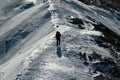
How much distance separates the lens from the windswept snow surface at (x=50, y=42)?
2667 cm

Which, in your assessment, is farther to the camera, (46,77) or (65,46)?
(65,46)

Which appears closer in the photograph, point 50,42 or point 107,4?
point 50,42

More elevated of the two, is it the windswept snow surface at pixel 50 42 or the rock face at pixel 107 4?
the rock face at pixel 107 4

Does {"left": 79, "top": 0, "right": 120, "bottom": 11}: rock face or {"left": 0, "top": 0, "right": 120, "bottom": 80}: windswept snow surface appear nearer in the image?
{"left": 0, "top": 0, "right": 120, "bottom": 80}: windswept snow surface

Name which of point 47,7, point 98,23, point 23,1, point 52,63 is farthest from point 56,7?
point 52,63

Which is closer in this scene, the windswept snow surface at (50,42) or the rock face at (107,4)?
the windswept snow surface at (50,42)

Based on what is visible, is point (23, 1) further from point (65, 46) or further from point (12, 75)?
point (12, 75)

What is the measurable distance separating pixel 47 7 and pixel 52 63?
17099 millimetres

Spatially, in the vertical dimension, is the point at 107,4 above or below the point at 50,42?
above

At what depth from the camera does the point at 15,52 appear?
34094 millimetres

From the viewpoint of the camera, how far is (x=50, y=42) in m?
30.9

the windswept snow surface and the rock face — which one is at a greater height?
the rock face

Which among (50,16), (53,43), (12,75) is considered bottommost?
(12,75)

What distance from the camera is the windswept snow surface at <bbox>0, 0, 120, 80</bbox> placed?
26.7 m
